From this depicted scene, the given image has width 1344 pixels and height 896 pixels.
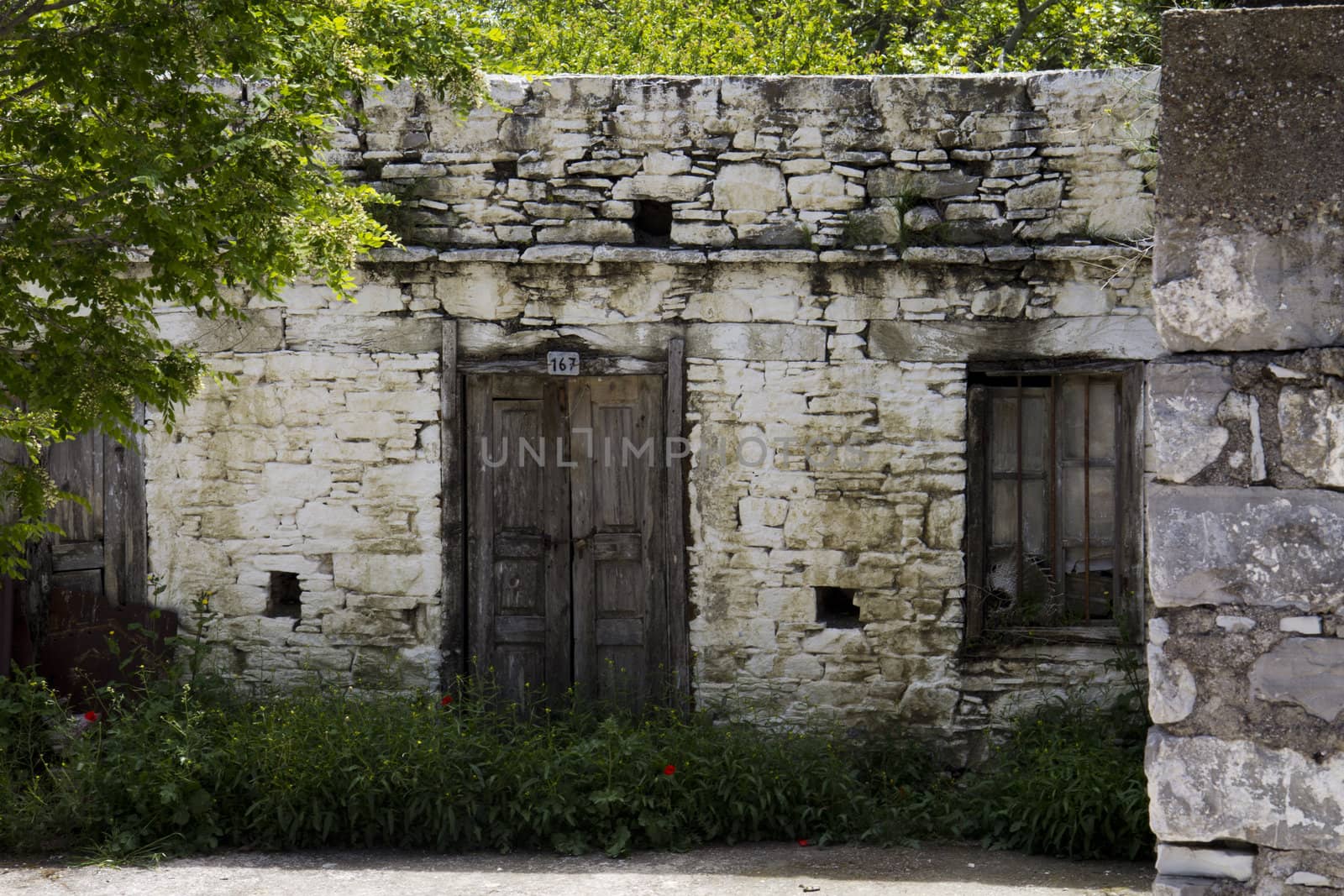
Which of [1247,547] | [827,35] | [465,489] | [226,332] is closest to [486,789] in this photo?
[465,489]

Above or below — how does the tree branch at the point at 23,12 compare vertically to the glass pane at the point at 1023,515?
above

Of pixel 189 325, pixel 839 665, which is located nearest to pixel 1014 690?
pixel 839 665

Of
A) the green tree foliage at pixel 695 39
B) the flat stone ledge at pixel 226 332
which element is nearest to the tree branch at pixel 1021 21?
the green tree foliage at pixel 695 39

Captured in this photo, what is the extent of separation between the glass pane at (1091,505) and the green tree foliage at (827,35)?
18.2 feet

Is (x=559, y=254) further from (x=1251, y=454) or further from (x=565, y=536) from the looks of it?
(x=1251, y=454)

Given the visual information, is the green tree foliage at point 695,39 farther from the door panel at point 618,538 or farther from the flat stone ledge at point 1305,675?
the flat stone ledge at point 1305,675

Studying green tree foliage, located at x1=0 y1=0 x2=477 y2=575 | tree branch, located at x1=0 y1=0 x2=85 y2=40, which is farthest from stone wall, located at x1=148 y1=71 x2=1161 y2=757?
tree branch, located at x1=0 y1=0 x2=85 y2=40

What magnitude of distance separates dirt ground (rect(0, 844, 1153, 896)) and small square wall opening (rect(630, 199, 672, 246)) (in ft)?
9.26

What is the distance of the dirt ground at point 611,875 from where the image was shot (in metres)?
5.07

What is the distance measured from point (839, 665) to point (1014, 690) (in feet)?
2.67

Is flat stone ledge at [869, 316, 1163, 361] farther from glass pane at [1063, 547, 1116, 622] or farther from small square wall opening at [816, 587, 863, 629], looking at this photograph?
small square wall opening at [816, 587, 863, 629]

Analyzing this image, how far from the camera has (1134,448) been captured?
618 centimetres

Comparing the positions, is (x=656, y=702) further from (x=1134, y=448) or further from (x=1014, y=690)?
(x=1134, y=448)

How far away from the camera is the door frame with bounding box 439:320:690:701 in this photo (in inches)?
252
